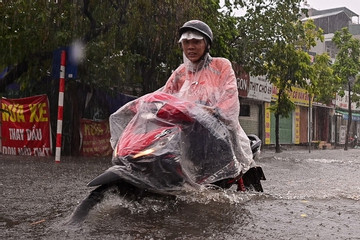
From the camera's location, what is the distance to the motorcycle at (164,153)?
3.53 m

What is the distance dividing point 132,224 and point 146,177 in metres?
0.34

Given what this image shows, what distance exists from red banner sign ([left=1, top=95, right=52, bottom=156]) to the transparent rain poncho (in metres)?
8.59

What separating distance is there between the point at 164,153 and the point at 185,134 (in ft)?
1.09

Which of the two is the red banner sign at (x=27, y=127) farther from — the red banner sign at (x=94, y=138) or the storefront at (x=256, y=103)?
the storefront at (x=256, y=103)

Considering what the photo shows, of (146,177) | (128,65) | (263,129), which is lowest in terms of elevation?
(263,129)

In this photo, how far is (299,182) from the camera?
7863mm

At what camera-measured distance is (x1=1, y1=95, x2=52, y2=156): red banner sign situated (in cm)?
1262

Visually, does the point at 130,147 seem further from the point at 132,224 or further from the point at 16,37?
the point at 16,37

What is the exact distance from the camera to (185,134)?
386 centimetres

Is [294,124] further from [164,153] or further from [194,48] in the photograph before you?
[164,153]

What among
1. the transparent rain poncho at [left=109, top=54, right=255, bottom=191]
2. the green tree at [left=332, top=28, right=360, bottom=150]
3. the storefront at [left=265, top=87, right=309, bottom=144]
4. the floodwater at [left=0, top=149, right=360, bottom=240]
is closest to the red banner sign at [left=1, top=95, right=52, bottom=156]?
the floodwater at [left=0, top=149, right=360, bottom=240]

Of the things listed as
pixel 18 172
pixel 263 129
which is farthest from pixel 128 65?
pixel 263 129

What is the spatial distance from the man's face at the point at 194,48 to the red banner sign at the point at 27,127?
873 centimetres

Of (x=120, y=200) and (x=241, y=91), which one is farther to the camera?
(x=241, y=91)
